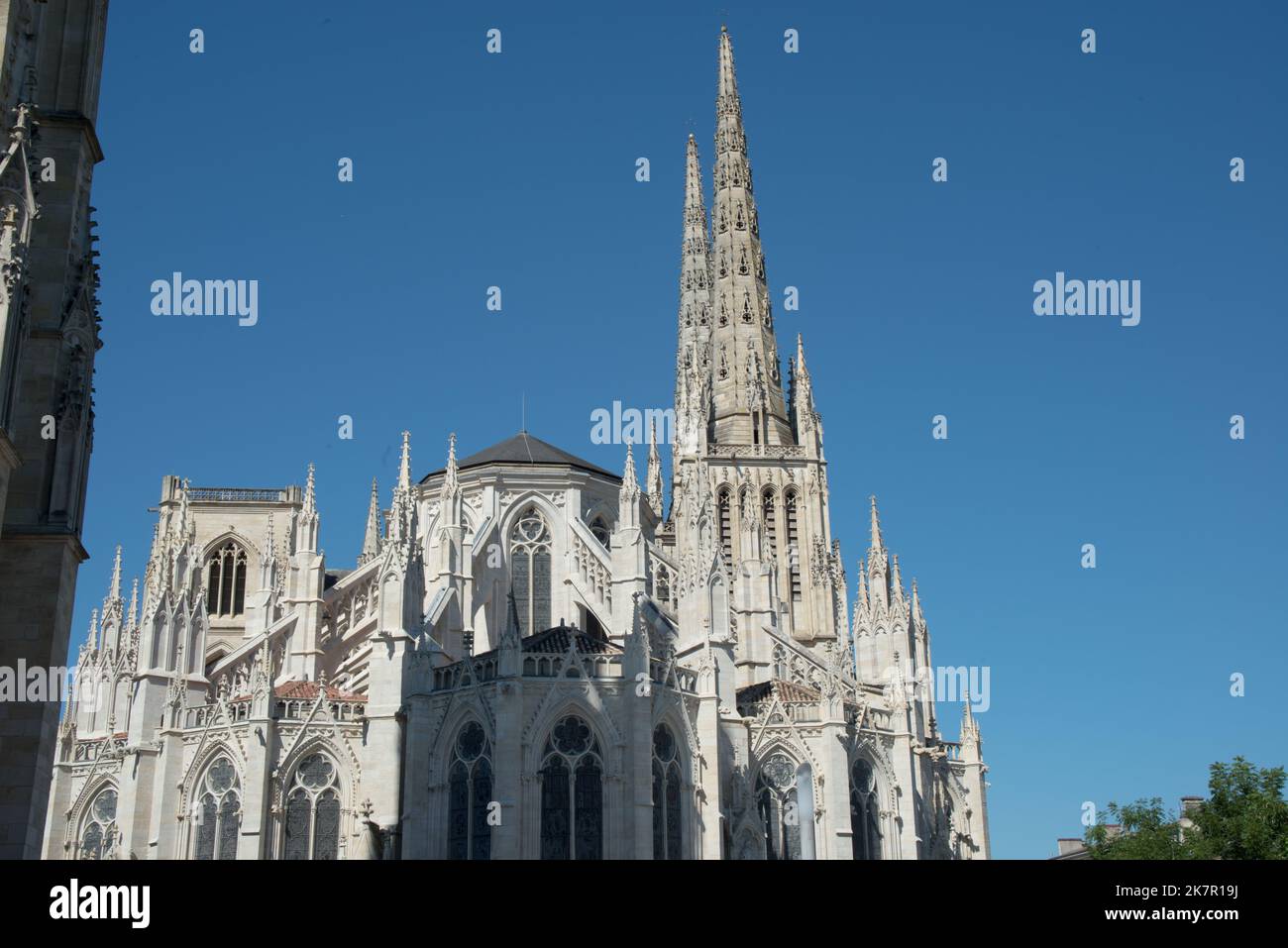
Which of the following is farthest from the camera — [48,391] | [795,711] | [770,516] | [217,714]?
[770,516]

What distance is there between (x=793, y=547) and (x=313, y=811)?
1116 inches

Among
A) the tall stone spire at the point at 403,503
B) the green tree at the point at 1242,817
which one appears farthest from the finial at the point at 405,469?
the green tree at the point at 1242,817

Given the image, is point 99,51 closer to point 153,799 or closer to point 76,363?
point 76,363

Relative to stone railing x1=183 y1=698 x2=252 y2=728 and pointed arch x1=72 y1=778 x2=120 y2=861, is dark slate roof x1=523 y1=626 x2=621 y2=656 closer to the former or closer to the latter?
stone railing x1=183 y1=698 x2=252 y2=728

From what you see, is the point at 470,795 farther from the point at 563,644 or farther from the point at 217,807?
the point at 217,807

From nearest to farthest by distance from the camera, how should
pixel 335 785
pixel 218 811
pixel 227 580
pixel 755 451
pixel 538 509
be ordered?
pixel 335 785 < pixel 218 811 < pixel 538 509 < pixel 227 580 < pixel 755 451

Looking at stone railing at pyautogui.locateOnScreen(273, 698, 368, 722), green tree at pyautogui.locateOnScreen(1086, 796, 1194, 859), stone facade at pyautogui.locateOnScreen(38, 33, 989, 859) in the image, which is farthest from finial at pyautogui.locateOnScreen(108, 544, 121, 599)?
green tree at pyautogui.locateOnScreen(1086, 796, 1194, 859)

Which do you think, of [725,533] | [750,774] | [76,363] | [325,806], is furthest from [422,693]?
[725,533]

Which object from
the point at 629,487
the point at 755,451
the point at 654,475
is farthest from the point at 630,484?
the point at 654,475

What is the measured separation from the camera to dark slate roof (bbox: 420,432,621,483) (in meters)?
49.9

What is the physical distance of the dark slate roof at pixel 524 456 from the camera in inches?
1965

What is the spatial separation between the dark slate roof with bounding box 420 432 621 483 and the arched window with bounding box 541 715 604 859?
16.1m

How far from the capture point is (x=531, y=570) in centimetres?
4803
